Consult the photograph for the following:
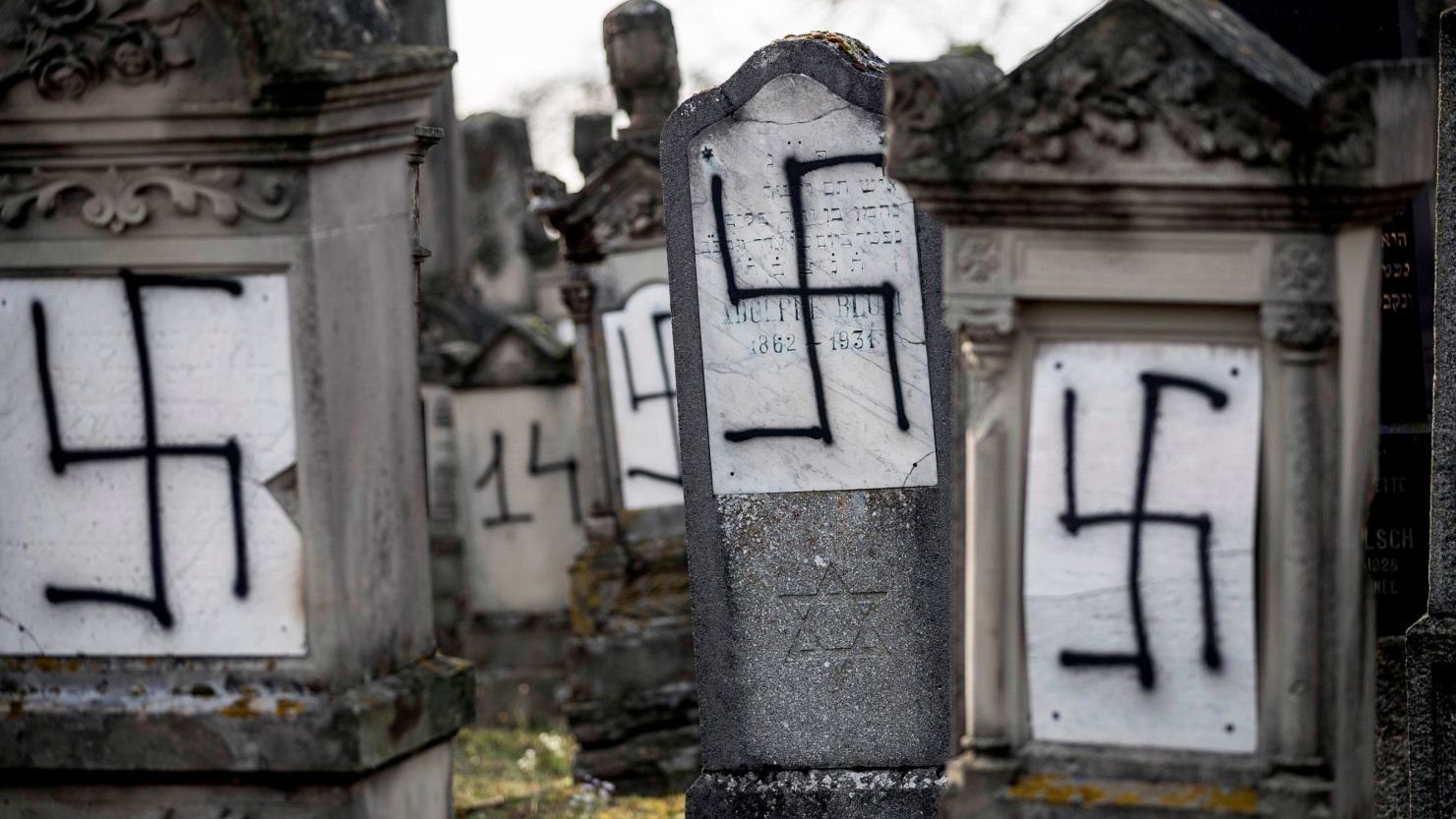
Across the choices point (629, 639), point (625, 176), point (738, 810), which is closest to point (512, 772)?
point (629, 639)

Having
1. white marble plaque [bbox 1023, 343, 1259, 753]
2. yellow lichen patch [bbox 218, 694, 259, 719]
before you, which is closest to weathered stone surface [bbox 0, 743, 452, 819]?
yellow lichen patch [bbox 218, 694, 259, 719]

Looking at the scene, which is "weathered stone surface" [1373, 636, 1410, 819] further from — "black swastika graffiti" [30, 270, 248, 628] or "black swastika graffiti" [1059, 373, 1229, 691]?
"black swastika graffiti" [30, 270, 248, 628]

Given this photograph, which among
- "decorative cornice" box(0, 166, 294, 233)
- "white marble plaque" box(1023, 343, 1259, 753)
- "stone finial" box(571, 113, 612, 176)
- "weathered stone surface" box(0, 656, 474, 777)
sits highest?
"stone finial" box(571, 113, 612, 176)

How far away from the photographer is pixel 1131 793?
Result: 14.1 feet

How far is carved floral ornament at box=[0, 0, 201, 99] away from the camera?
451cm

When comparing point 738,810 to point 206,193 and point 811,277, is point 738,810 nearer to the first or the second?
point 811,277

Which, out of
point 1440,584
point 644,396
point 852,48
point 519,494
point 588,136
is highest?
point 588,136

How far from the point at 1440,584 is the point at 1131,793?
1.06 meters

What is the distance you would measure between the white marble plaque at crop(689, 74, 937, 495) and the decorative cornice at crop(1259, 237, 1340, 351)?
1802 mm

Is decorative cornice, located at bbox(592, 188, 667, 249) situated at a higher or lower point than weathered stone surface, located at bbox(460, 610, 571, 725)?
higher

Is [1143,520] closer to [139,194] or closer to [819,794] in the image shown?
[819,794]

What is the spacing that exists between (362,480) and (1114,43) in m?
1.85

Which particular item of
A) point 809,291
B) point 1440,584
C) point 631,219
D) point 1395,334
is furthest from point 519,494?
point 1440,584

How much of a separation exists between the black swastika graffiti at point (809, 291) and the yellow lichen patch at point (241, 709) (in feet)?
6.03
